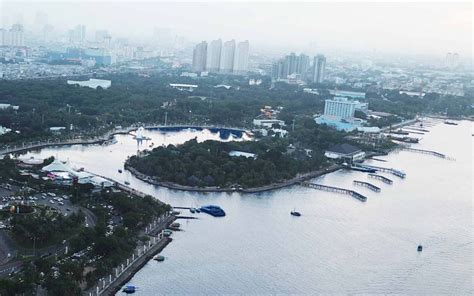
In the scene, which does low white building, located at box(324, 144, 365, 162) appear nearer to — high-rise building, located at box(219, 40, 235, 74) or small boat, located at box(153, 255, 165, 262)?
small boat, located at box(153, 255, 165, 262)

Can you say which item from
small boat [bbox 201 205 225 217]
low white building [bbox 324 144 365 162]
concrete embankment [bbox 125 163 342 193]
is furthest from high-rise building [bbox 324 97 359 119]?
small boat [bbox 201 205 225 217]

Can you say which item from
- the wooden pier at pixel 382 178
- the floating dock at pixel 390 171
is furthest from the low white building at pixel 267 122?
the wooden pier at pixel 382 178

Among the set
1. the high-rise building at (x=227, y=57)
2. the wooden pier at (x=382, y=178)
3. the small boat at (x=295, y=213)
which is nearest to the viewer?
the small boat at (x=295, y=213)

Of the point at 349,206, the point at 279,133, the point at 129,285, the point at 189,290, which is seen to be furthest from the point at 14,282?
the point at 279,133

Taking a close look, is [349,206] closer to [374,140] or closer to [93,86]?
[374,140]

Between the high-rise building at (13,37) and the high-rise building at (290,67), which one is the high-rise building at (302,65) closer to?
the high-rise building at (290,67)

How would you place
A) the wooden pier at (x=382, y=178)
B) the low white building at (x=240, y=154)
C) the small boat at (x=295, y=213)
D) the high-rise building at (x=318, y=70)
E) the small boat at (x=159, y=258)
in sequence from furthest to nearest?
1. the high-rise building at (x=318, y=70)
2. the low white building at (x=240, y=154)
3. the wooden pier at (x=382, y=178)
4. the small boat at (x=295, y=213)
5. the small boat at (x=159, y=258)
